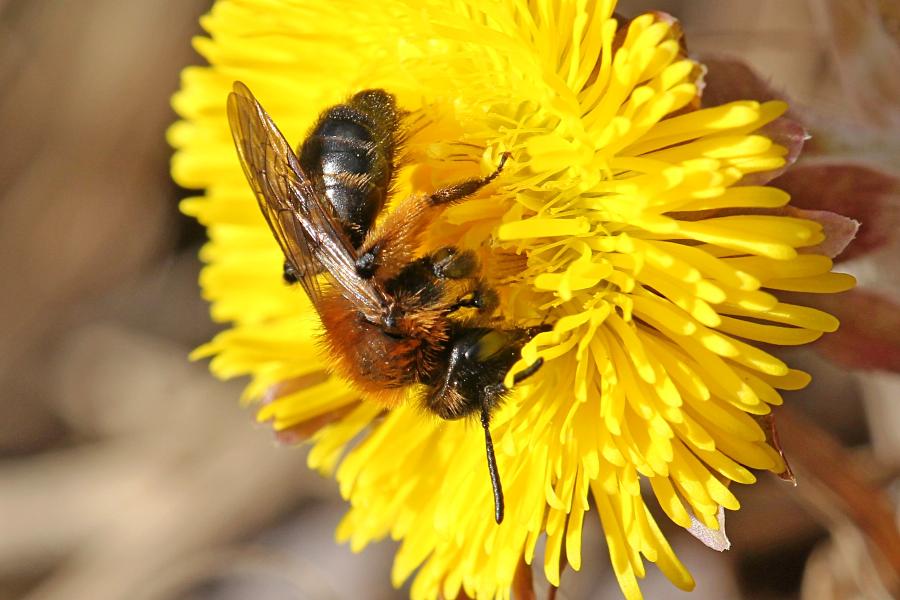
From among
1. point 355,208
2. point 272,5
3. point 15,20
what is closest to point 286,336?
point 355,208

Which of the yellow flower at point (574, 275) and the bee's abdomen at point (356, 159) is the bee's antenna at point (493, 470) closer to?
the yellow flower at point (574, 275)

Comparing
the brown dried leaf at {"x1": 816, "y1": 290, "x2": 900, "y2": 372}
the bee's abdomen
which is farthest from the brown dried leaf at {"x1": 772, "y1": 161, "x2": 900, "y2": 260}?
the bee's abdomen

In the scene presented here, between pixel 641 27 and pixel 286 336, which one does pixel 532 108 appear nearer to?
pixel 641 27

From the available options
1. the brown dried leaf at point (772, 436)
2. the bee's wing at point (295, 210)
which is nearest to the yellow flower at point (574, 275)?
the brown dried leaf at point (772, 436)

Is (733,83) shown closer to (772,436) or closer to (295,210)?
(772,436)

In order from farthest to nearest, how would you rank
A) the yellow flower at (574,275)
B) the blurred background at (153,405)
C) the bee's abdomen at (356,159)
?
the blurred background at (153,405) < the bee's abdomen at (356,159) < the yellow flower at (574,275)

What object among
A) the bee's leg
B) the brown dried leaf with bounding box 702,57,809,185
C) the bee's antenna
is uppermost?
the bee's leg

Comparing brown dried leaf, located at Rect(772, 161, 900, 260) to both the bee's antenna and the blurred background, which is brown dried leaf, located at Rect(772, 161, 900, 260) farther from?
the blurred background
